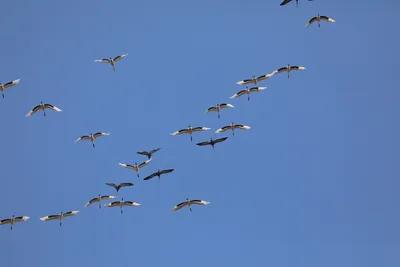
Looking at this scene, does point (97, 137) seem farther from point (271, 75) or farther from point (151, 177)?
point (271, 75)

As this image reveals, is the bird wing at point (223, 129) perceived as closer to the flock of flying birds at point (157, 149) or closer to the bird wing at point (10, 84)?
the flock of flying birds at point (157, 149)

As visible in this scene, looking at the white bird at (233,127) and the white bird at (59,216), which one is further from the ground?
the white bird at (233,127)

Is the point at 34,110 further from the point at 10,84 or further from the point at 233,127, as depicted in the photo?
the point at 233,127

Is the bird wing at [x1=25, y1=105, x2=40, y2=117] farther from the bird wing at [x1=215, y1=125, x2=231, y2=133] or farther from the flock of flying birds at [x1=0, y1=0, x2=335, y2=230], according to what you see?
the bird wing at [x1=215, y1=125, x2=231, y2=133]

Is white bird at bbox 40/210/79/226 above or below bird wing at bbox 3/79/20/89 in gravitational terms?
below

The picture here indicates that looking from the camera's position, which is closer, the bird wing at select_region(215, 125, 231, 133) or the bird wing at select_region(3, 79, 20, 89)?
the bird wing at select_region(3, 79, 20, 89)

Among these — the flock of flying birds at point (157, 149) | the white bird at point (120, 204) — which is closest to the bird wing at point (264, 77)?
the flock of flying birds at point (157, 149)

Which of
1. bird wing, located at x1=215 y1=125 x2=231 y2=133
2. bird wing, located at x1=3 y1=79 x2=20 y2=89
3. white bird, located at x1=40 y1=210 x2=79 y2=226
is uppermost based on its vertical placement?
bird wing, located at x1=3 y1=79 x2=20 y2=89

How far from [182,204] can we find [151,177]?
15.7 ft

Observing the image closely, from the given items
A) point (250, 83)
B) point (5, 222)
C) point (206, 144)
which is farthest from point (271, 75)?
point (5, 222)

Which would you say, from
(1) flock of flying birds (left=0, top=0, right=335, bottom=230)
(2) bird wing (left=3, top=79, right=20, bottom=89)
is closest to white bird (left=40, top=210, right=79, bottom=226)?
(1) flock of flying birds (left=0, top=0, right=335, bottom=230)

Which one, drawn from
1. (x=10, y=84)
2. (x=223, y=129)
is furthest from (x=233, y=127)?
(x=10, y=84)

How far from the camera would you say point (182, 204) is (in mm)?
87938

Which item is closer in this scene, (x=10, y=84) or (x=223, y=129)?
(x=10, y=84)
